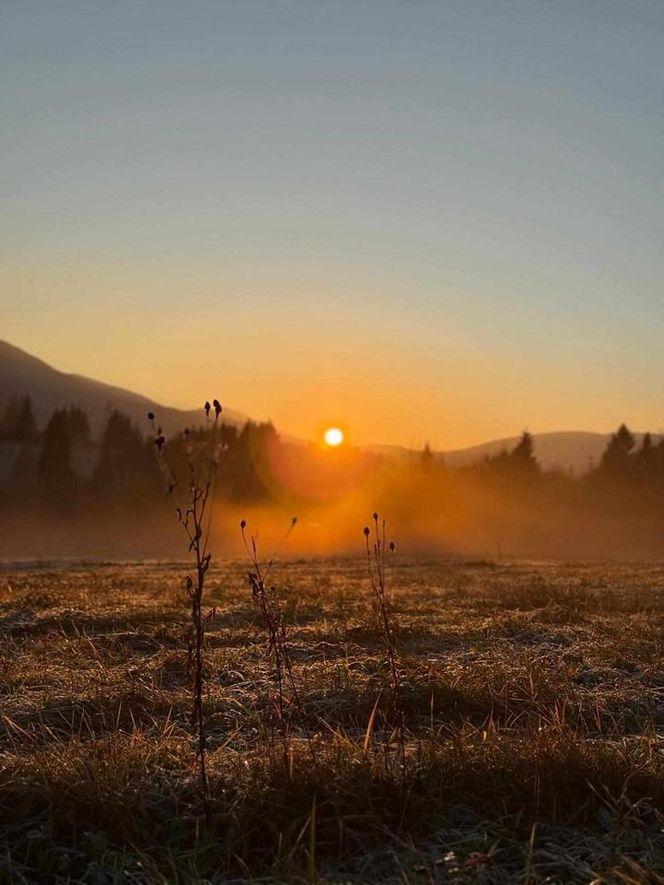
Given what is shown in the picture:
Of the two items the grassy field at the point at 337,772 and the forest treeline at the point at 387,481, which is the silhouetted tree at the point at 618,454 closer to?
the forest treeline at the point at 387,481

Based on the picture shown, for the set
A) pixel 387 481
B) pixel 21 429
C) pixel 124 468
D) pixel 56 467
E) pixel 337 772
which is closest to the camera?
pixel 337 772

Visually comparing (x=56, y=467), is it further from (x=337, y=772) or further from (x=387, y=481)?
(x=337, y=772)

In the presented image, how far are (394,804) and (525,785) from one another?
27.3 inches

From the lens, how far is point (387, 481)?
311 ft

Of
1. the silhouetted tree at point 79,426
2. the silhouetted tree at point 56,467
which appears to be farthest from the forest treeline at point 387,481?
the silhouetted tree at point 79,426

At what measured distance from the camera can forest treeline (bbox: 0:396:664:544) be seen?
85.7 meters

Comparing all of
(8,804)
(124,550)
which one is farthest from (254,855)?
(124,550)

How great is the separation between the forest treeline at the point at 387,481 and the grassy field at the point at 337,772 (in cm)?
7363

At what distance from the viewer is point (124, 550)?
69250 millimetres

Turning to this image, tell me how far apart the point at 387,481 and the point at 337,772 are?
91.4 m

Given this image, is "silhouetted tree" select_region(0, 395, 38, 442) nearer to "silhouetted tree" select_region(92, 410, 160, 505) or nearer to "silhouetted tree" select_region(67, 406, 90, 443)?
"silhouetted tree" select_region(67, 406, 90, 443)

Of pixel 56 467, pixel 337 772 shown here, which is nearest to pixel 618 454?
pixel 56 467

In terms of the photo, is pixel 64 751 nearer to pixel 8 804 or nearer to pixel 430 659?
pixel 8 804

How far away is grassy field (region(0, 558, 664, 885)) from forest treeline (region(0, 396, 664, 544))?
7363 centimetres
